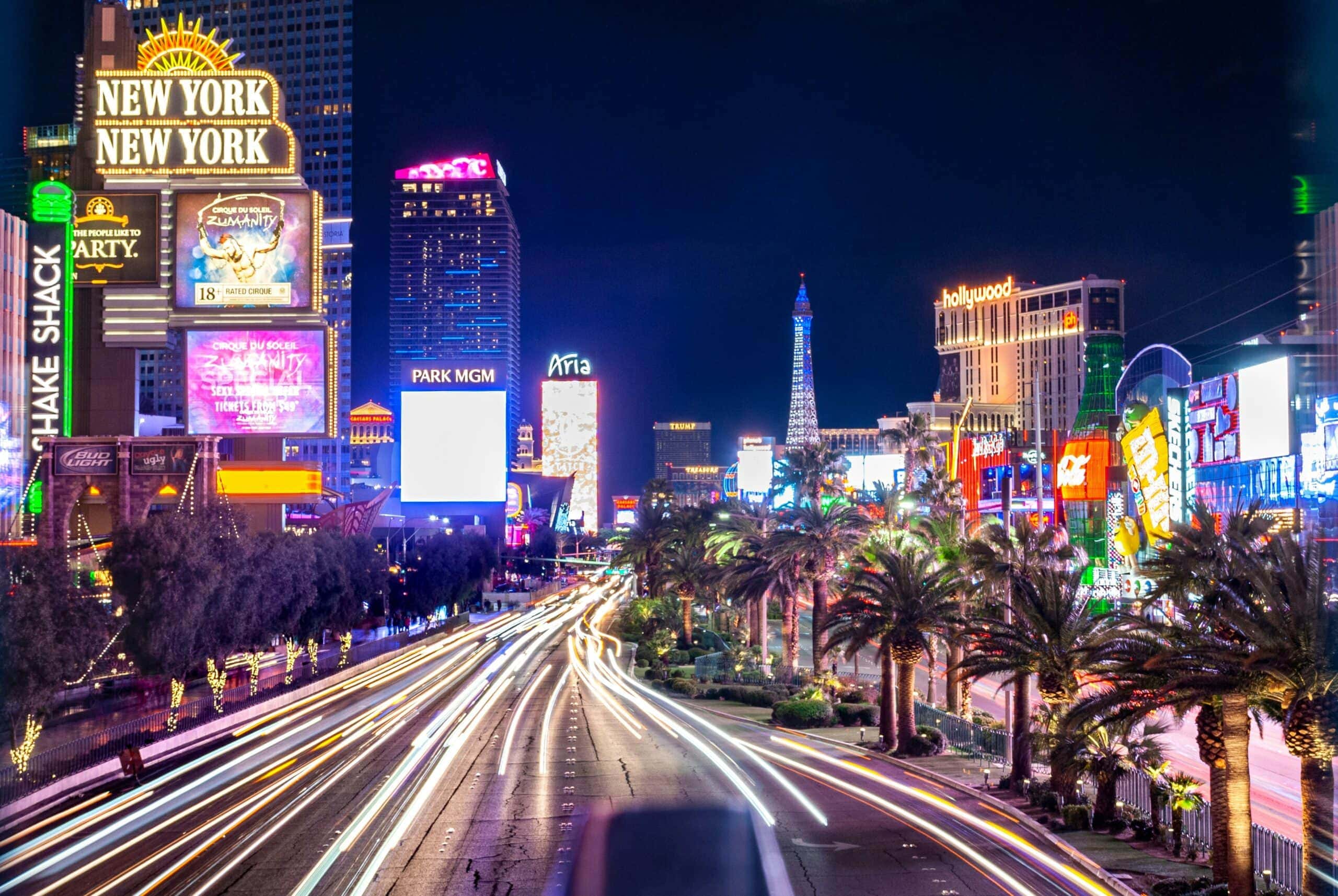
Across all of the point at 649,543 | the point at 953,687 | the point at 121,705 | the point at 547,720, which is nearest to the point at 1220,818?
the point at 953,687

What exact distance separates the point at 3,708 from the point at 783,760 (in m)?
18.0

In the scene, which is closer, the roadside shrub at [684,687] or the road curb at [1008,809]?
the road curb at [1008,809]

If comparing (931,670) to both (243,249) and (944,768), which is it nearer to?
(944,768)

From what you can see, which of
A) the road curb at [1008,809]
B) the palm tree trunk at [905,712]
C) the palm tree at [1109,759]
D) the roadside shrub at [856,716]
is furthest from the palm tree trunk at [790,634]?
the palm tree at [1109,759]

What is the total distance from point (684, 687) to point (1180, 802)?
91.7ft

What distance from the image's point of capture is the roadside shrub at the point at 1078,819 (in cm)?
2283

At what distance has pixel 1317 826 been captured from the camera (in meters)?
17.6

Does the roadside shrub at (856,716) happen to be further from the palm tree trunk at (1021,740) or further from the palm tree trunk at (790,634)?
the palm tree trunk at (1021,740)

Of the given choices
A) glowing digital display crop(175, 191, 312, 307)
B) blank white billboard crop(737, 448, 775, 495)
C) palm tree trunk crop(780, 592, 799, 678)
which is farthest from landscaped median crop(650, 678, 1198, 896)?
blank white billboard crop(737, 448, 775, 495)

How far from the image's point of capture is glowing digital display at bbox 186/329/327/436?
55.4 meters

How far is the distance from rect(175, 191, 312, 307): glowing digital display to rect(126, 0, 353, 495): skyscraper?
117 metres

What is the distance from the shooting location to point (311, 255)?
5619cm

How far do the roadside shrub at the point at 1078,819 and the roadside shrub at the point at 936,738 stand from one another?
9.52 meters

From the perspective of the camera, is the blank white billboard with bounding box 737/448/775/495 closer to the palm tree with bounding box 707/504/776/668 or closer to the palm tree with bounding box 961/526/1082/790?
the palm tree with bounding box 707/504/776/668
